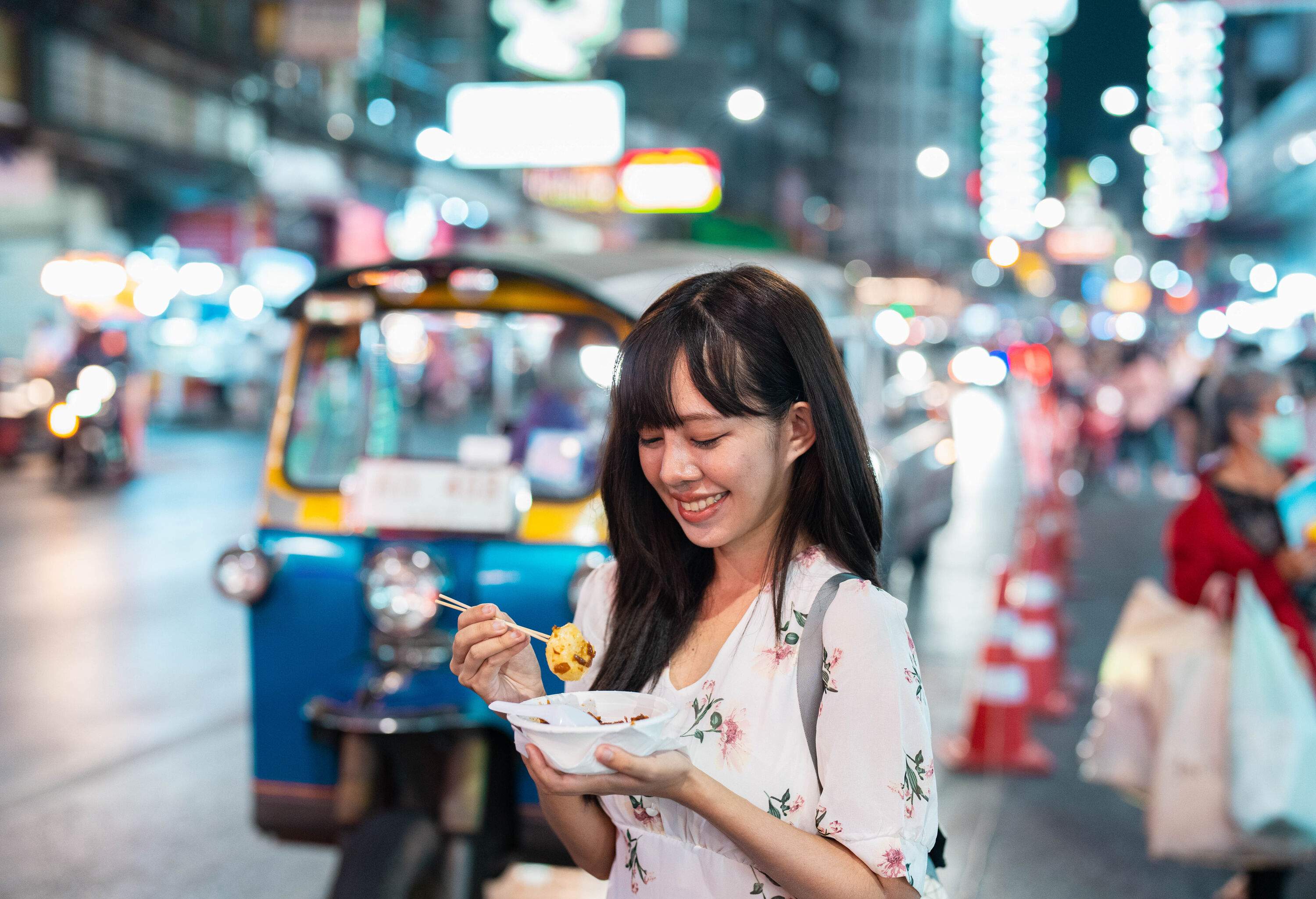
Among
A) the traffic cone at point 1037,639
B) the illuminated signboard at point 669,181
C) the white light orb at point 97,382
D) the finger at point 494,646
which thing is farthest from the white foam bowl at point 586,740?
the illuminated signboard at point 669,181

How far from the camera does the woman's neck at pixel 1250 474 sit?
13.7ft

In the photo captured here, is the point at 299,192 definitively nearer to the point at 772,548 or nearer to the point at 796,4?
the point at 772,548

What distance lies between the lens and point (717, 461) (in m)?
1.84

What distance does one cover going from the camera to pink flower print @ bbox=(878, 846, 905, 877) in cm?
166

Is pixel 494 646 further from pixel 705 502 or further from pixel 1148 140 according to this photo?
pixel 1148 140

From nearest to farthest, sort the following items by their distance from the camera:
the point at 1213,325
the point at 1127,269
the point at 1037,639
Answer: the point at 1037,639
the point at 1213,325
the point at 1127,269

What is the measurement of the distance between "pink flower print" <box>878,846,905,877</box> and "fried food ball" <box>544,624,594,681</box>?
0.58 meters

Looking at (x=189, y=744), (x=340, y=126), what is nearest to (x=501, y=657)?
(x=189, y=744)

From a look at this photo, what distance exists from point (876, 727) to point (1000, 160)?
121 metres

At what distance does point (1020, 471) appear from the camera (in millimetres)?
20672

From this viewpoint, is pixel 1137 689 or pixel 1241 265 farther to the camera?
pixel 1241 265

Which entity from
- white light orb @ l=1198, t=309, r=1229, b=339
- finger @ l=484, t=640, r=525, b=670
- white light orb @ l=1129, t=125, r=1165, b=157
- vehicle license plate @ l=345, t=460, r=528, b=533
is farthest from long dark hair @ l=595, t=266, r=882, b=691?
white light orb @ l=1129, t=125, r=1165, b=157

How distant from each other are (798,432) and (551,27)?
21.8 metres

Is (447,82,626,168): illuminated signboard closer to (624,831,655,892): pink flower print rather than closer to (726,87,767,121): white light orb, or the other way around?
(726,87,767,121): white light orb
